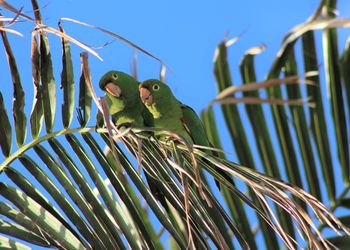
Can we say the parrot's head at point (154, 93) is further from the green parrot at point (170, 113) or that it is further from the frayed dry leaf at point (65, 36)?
the frayed dry leaf at point (65, 36)

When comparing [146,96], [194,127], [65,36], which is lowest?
[194,127]

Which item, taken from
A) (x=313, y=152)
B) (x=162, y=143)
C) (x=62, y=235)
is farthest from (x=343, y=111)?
(x=62, y=235)

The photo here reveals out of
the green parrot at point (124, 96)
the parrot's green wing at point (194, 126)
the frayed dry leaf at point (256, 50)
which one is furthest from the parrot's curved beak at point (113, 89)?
the frayed dry leaf at point (256, 50)

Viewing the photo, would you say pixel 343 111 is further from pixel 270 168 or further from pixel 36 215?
pixel 36 215

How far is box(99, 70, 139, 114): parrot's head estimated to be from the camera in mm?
1995

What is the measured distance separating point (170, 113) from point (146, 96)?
168mm

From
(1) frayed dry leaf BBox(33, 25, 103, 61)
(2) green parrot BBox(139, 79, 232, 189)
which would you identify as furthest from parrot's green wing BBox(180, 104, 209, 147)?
(1) frayed dry leaf BBox(33, 25, 103, 61)

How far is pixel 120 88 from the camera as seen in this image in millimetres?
2004

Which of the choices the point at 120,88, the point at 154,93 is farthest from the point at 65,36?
the point at 154,93

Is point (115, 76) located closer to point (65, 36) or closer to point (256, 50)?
point (256, 50)

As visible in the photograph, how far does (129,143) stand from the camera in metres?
1.42

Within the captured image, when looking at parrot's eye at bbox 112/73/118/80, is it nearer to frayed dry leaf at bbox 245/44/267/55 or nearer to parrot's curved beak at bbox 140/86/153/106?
parrot's curved beak at bbox 140/86/153/106

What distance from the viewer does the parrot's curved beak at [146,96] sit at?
6.63ft

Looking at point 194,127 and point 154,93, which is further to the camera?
point 194,127
